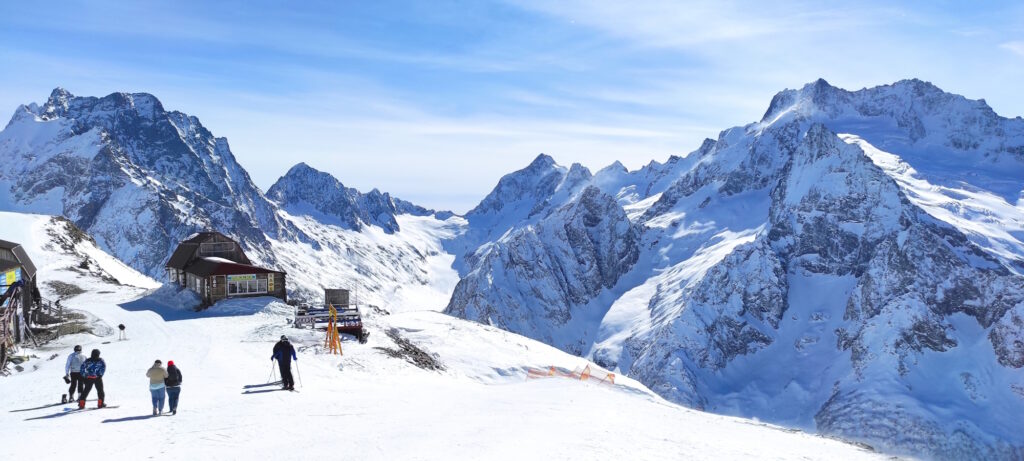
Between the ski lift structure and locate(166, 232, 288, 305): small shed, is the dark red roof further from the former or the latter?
the ski lift structure

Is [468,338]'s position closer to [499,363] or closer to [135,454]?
[499,363]

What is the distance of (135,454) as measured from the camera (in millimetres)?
18375

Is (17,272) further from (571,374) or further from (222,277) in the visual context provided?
(571,374)

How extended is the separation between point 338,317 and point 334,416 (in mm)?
21744

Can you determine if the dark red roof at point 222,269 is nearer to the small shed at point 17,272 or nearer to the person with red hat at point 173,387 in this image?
the small shed at point 17,272

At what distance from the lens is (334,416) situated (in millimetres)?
23594

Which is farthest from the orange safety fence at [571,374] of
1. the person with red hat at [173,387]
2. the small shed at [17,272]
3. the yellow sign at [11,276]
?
the yellow sign at [11,276]

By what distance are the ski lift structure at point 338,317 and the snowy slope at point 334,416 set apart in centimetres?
144

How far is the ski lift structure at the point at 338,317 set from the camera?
44375 mm

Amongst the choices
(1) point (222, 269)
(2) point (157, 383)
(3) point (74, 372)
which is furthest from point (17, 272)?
(2) point (157, 383)

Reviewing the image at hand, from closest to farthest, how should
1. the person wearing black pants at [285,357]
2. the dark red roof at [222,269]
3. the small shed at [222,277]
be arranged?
the person wearing black pants at [285,357], the dark red roof at [222,269], the small shed at [222,277]

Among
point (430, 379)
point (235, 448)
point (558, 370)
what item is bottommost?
point (558, 370)

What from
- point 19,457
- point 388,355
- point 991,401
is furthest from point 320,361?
point 991,401

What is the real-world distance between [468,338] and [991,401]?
18085cm
